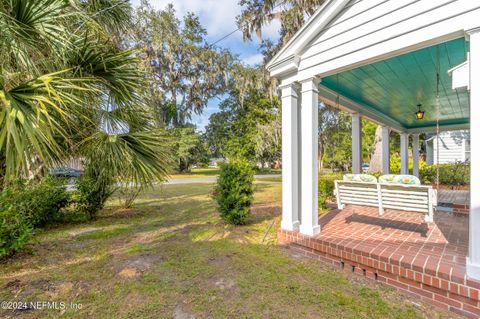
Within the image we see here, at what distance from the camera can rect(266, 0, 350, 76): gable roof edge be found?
318 cm

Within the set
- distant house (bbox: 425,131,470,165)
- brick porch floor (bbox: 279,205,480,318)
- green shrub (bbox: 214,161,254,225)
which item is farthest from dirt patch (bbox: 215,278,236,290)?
distant house (bbox: 425,131,470,165)

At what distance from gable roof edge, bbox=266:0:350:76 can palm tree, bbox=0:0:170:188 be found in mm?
2472

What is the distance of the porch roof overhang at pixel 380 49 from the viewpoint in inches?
97.3

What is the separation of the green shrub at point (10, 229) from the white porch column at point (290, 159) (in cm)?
380

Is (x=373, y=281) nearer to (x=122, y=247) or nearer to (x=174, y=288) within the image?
(x=174, y=288)

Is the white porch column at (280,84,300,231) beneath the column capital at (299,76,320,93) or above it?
beneath

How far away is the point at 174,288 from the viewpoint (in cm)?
261

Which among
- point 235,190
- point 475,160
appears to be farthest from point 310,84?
point 235,190

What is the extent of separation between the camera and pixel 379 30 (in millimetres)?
2855

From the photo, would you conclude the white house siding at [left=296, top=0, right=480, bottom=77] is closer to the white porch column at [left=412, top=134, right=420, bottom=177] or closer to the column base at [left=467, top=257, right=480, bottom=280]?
the column base at [left=467, top=257, right=480, bottom=280]

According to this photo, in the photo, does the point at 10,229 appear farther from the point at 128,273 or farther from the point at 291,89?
the point at 291,89

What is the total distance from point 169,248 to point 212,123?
69.3 feet

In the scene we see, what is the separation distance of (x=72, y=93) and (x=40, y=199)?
9.33 ft

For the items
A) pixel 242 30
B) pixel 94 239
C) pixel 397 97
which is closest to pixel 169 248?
pixel 94 239
